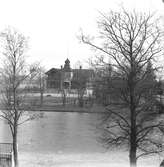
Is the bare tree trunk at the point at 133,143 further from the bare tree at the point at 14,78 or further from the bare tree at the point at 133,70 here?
the bare tree at the point at 14,78

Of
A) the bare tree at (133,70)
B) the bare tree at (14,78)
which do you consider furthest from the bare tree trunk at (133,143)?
the bare tree at (14,78)

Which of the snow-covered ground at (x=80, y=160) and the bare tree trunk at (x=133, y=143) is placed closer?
the bare tree trunk at (x=133, y=143)

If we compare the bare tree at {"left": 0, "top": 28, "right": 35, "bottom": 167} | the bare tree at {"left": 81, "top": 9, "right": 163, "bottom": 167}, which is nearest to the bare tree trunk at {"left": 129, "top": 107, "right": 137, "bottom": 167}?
the bare tree at {"left": 81, "top": 9, "right": 163, "bottom": 167}

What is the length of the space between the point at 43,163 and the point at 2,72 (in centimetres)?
501

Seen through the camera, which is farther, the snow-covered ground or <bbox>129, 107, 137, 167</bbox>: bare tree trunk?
the snow-covered ground

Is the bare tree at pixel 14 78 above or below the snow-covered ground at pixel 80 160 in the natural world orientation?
above

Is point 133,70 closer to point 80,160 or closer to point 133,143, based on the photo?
point 133,143

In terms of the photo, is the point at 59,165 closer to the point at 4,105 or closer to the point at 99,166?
the point at 99,166

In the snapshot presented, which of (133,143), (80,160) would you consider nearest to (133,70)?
(133,143)

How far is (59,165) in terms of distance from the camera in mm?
12734

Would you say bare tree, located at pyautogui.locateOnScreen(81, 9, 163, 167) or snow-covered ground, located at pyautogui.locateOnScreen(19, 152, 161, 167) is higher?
bare tree, located at pyautogui.locateOnScreen(81, 9, 163, 167)

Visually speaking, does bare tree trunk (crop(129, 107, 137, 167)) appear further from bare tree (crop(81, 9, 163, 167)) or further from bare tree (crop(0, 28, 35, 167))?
bare tree (crop(0, 28, 35, 167))

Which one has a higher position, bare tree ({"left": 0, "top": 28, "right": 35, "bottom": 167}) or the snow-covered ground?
bare tree ({"left": 0, "top": 28, "right": 35, "bottom": 167})

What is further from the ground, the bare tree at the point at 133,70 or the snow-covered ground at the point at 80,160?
the bare tree at the point at 133,70
